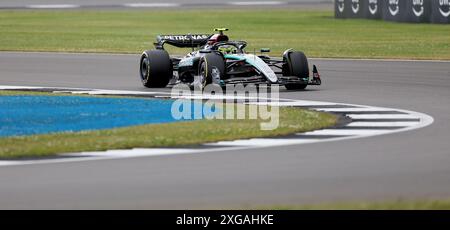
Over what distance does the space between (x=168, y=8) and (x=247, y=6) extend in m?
3.97

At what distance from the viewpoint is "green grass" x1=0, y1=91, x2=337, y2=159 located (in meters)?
13.3

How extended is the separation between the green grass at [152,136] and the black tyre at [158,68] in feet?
19.8

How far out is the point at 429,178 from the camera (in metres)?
11.3

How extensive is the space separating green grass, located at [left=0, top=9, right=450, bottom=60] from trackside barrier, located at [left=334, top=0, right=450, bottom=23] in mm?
424

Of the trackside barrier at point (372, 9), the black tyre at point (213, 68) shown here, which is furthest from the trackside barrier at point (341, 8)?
the black tyre at point (213, 68)

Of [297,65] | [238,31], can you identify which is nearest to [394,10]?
[238,31]

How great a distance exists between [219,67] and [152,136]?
689 cm

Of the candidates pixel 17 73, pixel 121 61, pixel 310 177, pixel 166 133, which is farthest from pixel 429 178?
pixel 121 61

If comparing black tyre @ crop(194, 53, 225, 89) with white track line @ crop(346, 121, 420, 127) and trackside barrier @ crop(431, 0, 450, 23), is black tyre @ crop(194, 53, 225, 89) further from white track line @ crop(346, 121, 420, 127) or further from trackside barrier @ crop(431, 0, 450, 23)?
trackside barrier @ crop(431, 0, 450, 23)

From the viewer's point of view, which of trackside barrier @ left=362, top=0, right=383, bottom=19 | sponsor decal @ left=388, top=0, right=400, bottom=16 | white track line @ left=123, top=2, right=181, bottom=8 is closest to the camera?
sponsor decal @ left=388, top=0, right=400, bottom=16

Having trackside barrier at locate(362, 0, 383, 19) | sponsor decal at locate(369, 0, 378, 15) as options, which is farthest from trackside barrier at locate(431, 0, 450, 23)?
sponsor decal at locate(369, 0, 378, 15)

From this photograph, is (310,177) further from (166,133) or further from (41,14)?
(41,14)
